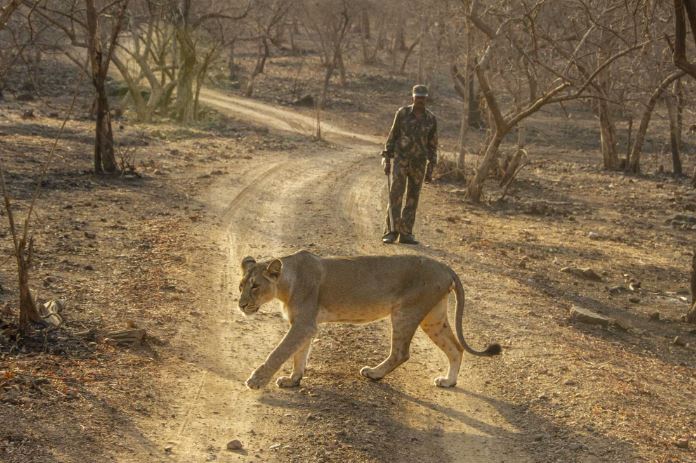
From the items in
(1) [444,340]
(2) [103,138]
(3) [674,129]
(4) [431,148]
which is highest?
(3) [674,129]

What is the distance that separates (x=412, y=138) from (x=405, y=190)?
3.26ft

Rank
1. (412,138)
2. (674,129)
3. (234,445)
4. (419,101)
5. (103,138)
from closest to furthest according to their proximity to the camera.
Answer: (234,445) → (419,101) → (412,138) → (103,138) → (674,129)

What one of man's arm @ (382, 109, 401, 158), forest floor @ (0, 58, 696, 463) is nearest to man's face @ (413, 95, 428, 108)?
man's arm @ (382, 109, 401, 158)

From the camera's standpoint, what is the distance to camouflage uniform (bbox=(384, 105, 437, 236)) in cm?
1385

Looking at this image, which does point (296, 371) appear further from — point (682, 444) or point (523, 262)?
point (523, 262)

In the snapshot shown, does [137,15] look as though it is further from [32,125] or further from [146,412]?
[146,412]

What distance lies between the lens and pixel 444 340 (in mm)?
8633

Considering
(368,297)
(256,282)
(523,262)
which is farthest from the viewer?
(523,262)

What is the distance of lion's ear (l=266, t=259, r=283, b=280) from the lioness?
0.27 feet

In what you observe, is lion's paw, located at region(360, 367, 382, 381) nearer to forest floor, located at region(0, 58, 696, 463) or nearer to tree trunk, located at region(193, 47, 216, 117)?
forest floor, located at region(0, 58, 696, 463)

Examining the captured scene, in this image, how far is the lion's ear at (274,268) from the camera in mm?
7883

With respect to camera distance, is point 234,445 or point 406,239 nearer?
point 234,445

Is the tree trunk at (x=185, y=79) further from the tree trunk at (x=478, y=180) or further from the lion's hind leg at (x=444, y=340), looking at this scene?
the lion's hind leg at (x=444, y=340)

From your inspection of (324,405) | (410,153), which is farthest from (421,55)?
(324,405)
